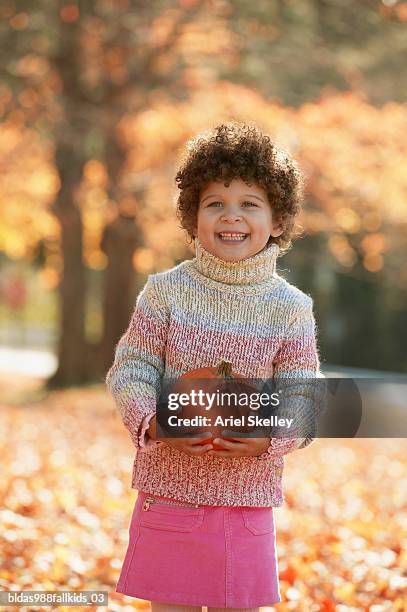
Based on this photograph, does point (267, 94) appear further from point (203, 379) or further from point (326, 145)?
point (203, 379)

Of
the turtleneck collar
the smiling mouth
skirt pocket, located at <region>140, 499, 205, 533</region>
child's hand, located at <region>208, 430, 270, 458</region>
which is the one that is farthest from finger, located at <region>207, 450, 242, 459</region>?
the smiling mouth

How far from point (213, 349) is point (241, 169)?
504mm

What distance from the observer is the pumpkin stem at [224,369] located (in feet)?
8.64

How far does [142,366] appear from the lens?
2.71 metres

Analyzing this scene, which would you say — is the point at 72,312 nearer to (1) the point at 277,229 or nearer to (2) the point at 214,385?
(1) the point at 277,229

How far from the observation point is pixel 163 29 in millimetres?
13273

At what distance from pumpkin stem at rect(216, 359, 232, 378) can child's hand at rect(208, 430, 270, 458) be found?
152 millimetres

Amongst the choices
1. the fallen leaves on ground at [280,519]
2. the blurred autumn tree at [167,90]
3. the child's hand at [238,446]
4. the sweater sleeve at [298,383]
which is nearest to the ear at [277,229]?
the sweater sleeve at [298,383]

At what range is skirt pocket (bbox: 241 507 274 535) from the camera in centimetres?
273

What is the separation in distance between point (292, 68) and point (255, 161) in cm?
1113

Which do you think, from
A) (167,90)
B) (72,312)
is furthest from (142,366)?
(72,312)

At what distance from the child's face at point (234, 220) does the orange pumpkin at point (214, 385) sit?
323mm

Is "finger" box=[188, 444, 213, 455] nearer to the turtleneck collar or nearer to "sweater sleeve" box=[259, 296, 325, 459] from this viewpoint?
"sweater sleeve" box=[259, 296, 325, 459]

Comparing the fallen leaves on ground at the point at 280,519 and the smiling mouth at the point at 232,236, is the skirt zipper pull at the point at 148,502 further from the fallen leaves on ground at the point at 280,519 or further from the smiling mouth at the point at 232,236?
the fallen leaves on ground at the point at 280,519
